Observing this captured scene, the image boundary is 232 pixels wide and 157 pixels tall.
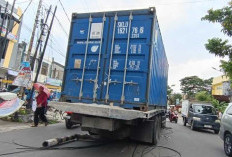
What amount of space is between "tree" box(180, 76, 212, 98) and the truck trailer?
220ft

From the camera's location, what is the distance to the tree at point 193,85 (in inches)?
2749

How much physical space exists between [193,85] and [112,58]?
229 feet

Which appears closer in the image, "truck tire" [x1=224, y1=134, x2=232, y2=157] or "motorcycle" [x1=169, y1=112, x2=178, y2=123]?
"truck tire" [x1=224, y1=134, x2=232, y2=157]

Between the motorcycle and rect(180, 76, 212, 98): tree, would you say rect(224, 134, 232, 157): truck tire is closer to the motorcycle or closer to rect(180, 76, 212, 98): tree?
the motorcycle

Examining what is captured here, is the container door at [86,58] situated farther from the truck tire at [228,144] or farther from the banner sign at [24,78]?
the banner sign at [24,78]

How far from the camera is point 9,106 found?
9.81 meters

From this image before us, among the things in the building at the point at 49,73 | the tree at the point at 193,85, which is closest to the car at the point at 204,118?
the building at the point at 49,73

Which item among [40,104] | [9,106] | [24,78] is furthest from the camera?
[24,78]

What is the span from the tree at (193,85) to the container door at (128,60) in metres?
67.1

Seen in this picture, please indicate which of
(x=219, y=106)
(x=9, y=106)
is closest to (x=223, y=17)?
(x=9, y=106)

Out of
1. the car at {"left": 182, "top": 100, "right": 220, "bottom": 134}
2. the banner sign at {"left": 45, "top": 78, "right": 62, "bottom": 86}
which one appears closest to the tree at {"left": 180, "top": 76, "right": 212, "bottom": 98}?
the banner sign at {"left": 45, "top": 78, "right": 62, "bottom": 86}

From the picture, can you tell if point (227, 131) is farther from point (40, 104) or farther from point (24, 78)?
point (24, 78)

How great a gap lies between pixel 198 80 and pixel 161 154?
68.4m

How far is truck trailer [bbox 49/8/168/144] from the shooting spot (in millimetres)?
6148
